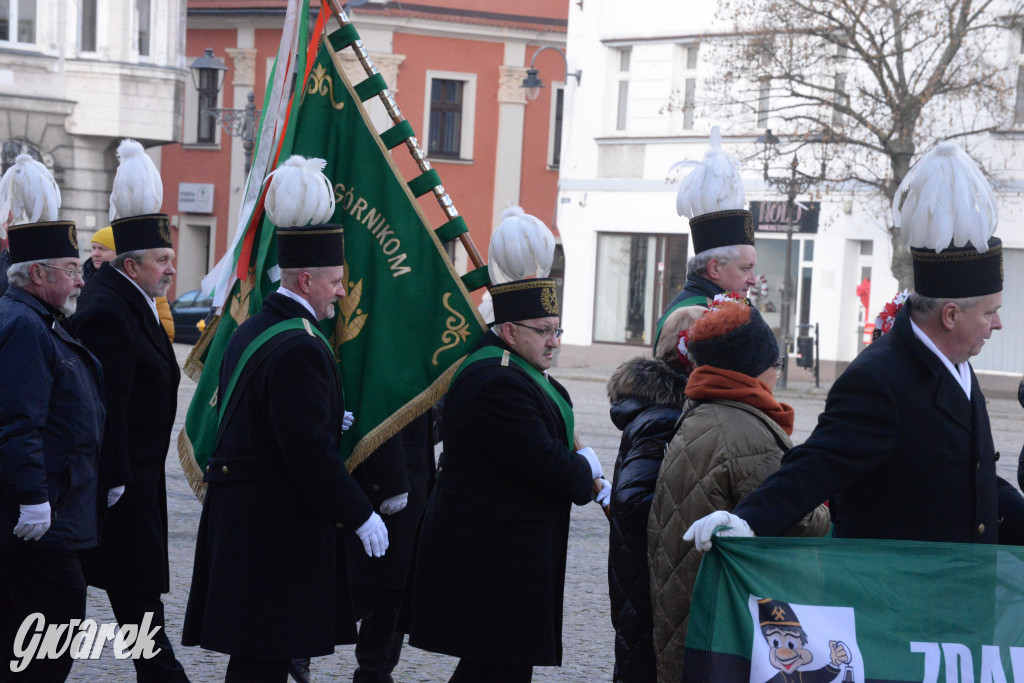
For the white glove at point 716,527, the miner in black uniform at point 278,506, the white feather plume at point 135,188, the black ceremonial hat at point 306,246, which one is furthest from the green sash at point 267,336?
the white glove at point 716,527

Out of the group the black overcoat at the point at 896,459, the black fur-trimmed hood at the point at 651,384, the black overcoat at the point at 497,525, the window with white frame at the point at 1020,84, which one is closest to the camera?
the black overcoat at the point at 896,459

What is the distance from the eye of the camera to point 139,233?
586cm

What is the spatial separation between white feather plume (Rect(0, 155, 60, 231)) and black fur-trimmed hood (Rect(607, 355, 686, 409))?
2.30 metres

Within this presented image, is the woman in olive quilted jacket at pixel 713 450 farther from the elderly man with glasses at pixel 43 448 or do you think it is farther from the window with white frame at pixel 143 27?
the window with white frame at pixel 143 27

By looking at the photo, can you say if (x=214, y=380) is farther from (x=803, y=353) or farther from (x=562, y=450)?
(x=803, y=353)

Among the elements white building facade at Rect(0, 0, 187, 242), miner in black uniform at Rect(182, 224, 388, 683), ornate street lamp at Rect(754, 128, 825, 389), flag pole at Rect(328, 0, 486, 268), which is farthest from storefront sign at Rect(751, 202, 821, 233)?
miner in black uniform at Rect(182, 224, 388, 683)

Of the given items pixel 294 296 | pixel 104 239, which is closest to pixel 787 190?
pixel 104 239

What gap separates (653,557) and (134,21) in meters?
29.3

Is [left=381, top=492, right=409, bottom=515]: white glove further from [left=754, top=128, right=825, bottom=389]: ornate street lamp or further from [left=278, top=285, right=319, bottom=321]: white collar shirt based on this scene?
[left=754, top=128, right=825, bottom=389]: ornate street lamp

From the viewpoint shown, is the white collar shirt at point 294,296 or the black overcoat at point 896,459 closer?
the black overcoat at point 896,459

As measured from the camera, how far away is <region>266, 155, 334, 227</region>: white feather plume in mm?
4953

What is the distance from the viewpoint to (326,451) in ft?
15.0

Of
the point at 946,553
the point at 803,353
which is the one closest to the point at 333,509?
the point at 946,553

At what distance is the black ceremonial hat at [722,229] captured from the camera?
584cm
